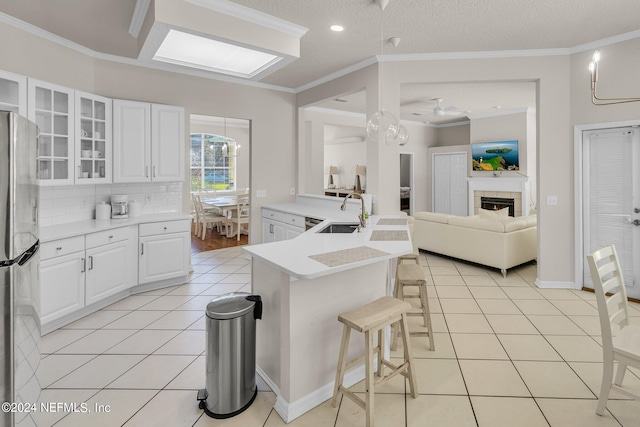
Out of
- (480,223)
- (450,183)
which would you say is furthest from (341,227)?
(450,183)

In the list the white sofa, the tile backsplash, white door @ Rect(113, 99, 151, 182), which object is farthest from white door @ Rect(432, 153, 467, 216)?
white door @ Rect(113, 99, 151, 182)

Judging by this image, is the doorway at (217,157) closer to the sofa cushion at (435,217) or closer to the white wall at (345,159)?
the white wall at (345,159)

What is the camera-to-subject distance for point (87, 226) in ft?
11.2

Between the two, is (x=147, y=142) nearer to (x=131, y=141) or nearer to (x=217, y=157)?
(x=131, y=141)

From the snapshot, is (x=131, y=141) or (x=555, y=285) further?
(x=555, y=285)

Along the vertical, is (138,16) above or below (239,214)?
above

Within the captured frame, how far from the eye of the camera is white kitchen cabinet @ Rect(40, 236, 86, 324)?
2.81 metres

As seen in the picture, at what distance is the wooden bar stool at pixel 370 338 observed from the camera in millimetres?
1755

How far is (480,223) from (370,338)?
12.2ft

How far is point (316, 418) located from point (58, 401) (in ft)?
5.20

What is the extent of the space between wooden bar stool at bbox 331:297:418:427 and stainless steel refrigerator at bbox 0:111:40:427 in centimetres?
141

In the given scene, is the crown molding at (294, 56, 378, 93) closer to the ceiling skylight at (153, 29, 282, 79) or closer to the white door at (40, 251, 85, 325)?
the ceiling skylight at (153, 29, 282, 79)

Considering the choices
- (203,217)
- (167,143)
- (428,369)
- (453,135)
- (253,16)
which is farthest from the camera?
(453,135)

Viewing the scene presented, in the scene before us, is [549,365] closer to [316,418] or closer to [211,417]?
[316,418]
